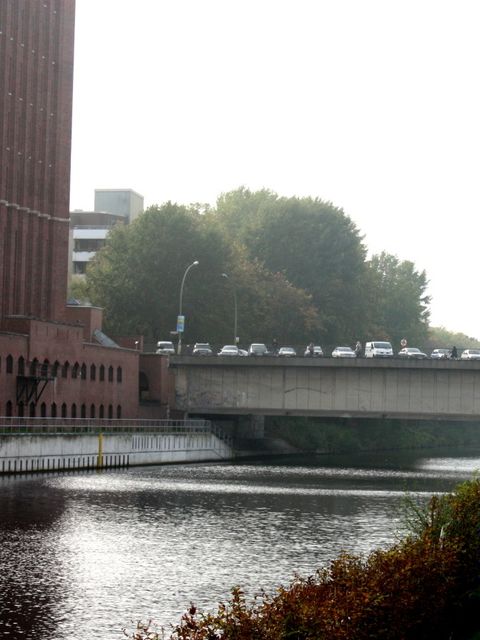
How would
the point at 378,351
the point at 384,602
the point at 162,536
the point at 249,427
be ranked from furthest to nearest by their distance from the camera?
the point at 249,427
the point at 378,351
the point at 162,536
the point at 384,602

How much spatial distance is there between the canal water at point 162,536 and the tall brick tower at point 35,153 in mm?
25768

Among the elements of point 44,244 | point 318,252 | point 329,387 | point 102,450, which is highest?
point 318,252

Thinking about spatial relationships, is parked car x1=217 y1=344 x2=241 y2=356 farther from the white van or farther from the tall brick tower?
the tall brick tower

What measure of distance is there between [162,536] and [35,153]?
2642 inches

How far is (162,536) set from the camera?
52.3 m

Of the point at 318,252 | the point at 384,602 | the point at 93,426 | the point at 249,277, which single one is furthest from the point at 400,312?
the point at 384,602

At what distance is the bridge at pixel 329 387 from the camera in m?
107

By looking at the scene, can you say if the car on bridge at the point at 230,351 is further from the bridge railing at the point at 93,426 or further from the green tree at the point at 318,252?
the green tree at the point at 318,252

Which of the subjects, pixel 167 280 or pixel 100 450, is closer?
pixel 100 450

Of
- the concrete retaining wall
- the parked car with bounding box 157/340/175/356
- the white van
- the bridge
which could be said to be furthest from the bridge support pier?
the white van

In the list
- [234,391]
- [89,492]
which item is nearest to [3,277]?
[234,391]

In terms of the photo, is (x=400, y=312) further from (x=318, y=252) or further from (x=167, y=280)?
(x=167, y=280)

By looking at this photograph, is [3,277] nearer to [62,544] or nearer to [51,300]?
[51,300]

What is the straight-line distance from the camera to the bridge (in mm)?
107188
